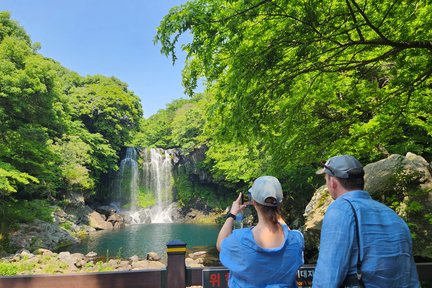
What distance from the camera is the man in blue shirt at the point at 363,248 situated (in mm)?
1451

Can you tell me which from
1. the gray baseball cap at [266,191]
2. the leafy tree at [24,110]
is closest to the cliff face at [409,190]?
the gray baseball cap at [266,191]

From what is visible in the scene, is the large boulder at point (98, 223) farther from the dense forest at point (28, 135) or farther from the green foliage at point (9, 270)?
the green foliage at point (9, 270)

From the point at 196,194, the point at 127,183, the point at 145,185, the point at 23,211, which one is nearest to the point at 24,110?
the point at 23,211

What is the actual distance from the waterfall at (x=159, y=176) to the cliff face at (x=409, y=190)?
32.0 meters

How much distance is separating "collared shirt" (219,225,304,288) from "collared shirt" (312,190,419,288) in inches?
10.5

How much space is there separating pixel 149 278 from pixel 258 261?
5.73 ft

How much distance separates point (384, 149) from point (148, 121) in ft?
170

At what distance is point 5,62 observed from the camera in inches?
620

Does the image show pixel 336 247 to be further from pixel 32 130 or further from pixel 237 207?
pixel 32 130

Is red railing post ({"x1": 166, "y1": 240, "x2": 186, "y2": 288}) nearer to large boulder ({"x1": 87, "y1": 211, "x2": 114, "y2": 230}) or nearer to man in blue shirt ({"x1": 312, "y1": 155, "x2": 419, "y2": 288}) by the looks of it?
man in blue shirt ({"x1": 312, "y1": 155, "x2": 419, "y2": 288})

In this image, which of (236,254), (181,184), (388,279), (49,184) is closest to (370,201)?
(388,279)

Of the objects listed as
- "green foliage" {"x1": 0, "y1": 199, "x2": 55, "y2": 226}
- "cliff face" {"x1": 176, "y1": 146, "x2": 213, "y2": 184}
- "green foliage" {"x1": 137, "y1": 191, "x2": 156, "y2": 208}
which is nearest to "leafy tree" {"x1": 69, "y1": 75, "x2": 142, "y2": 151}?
"green foliage" {"x1": 137, "y1": 191, "x2": 156, "y2": 208}

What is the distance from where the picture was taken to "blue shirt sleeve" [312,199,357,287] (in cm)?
145

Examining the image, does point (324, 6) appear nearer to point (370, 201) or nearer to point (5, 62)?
point (370, 201)
